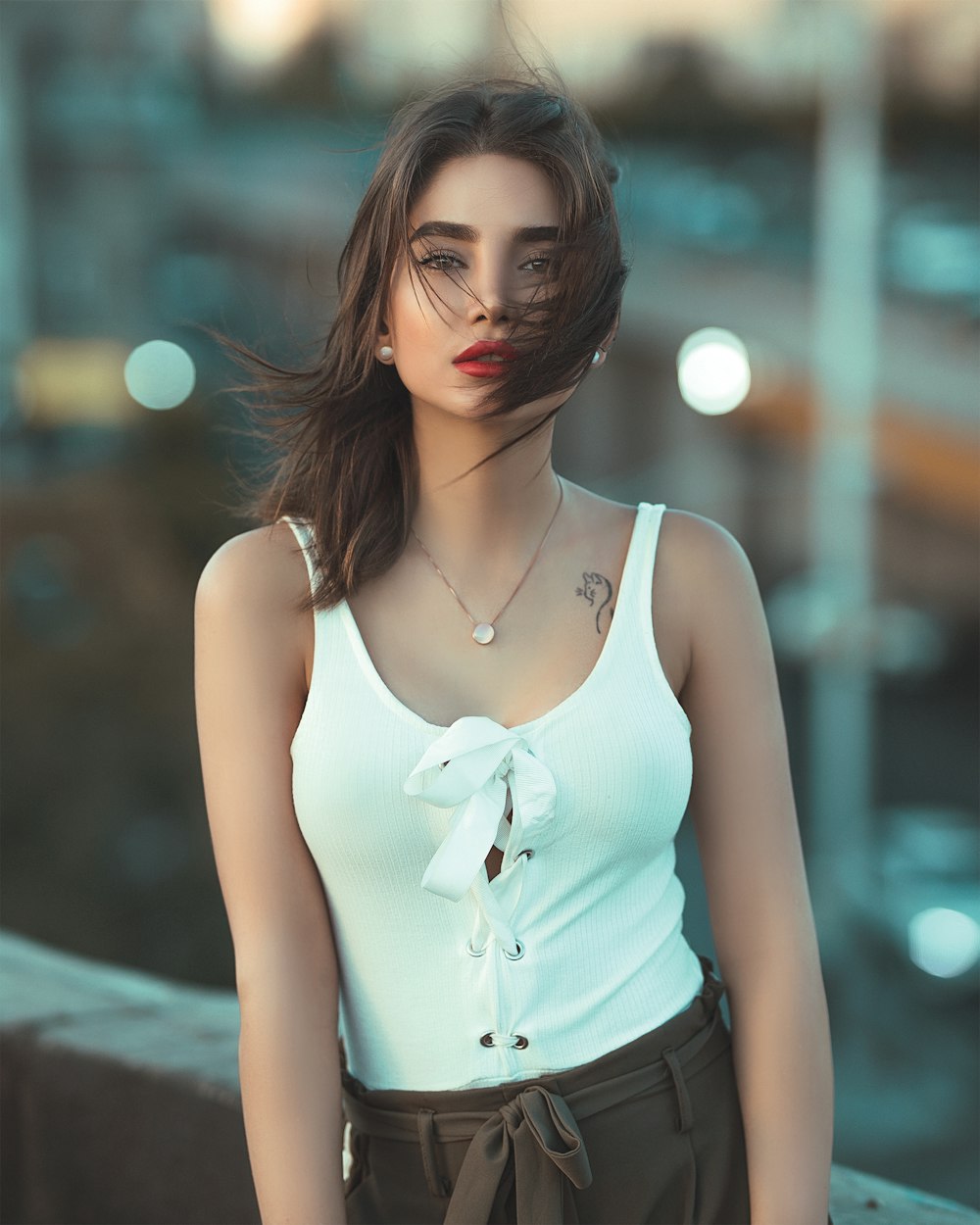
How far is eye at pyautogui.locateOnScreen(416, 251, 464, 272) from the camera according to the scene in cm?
181

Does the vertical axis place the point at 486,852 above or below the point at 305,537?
below

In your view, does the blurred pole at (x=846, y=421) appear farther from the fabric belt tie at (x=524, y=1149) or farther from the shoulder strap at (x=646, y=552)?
the fabric belt tie at (x=524, y=1149)

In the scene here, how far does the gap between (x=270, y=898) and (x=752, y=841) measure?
57cm

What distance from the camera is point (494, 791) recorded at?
1.74m

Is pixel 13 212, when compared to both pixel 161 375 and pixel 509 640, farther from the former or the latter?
pixel 509 640

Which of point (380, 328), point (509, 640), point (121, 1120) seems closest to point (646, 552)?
point (509, 640)

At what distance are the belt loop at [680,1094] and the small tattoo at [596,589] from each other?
51cm

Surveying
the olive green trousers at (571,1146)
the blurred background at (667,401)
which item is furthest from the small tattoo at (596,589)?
the blurred background at (667,401)

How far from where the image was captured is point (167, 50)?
31.4 m

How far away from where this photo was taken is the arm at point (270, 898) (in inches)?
68.8

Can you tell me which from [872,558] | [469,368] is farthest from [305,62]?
[469,368]

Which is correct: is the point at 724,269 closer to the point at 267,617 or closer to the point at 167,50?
the point at 167,50

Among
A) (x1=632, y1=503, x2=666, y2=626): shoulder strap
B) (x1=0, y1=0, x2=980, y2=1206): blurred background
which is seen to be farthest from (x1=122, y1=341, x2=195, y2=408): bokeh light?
(x1=632, y1=503, x2=666, y2=626): shoulder strap

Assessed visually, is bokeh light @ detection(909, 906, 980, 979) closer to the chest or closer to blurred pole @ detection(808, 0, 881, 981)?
blurred pole @ detection(808, 0, 881, 981)
